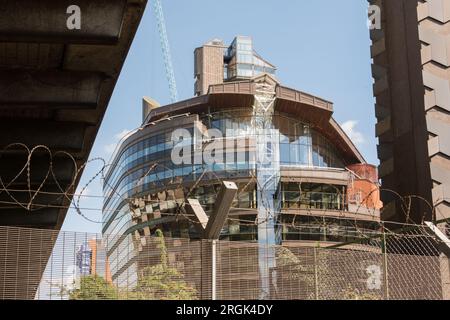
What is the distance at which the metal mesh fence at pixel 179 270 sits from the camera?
332 inches

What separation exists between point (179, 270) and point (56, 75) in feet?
20.3

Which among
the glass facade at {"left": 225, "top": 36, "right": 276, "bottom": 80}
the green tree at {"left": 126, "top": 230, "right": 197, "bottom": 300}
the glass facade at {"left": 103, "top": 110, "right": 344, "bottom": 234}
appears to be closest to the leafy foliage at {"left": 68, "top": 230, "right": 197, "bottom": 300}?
the green tree at {"left": 126, "top": 230, "right": 197, "bottom": 300}

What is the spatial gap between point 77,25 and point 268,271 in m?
4.74

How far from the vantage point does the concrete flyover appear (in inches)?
437

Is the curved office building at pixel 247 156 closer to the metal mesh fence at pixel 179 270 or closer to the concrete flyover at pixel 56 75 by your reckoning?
the concrete flyover at pixel 56 75

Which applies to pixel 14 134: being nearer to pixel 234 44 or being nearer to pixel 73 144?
pixel 73 144

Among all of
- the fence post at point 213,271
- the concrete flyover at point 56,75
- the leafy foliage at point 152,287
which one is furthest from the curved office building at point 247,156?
the leafy foliage at point 152,287

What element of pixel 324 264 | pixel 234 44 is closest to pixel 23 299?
pixel 324 264

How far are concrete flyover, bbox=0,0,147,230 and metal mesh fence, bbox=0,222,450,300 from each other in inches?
25.5

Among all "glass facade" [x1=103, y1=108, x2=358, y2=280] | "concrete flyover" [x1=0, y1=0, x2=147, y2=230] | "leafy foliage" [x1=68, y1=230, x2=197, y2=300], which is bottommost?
"leafy foliage" [x1=68, y1=230, x2=197, y2=300]

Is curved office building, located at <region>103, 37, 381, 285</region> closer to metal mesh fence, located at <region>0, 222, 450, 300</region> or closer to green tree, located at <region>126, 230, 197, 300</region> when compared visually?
metal mesh fence, located at <region>0, 222, 450, 300</region>

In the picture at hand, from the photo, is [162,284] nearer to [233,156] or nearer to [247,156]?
[233,156]

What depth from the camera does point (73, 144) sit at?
17156 millimetres

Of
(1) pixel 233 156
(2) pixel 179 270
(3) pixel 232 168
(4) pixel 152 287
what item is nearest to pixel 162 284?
(4) pixel 152 287
